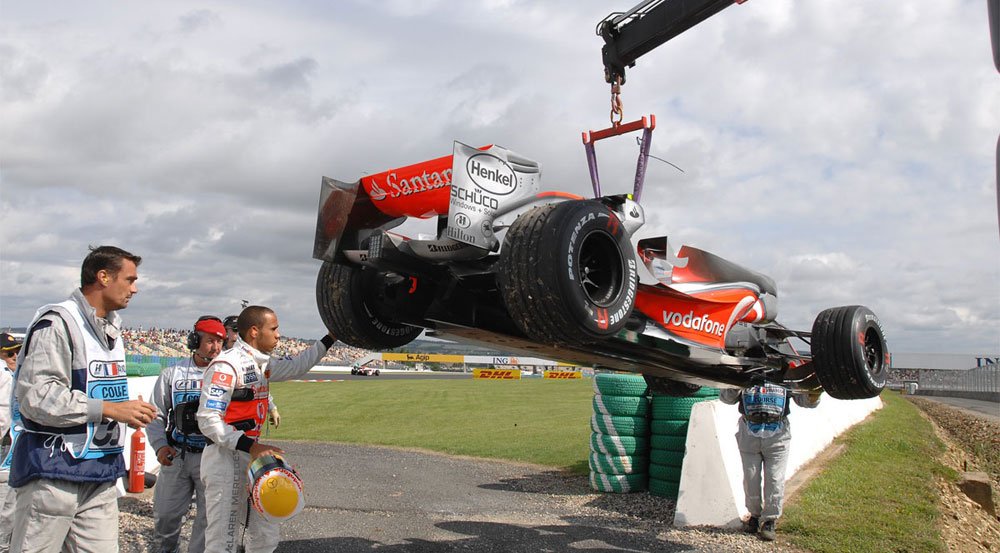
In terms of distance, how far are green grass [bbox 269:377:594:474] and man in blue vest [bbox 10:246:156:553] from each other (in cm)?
835

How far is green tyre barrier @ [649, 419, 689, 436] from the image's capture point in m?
9.12

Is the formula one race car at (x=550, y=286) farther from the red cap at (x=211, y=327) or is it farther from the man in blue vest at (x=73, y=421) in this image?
the man in blue vest at (x=73, y=421)

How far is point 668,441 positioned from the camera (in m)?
9.20

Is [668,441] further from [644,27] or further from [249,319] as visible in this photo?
[249,319]

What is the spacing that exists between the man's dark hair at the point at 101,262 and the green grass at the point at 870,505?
6.24 meters

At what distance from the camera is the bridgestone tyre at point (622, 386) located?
31.8ft

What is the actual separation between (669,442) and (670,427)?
177 mm

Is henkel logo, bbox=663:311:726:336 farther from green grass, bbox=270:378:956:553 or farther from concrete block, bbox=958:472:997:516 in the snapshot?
concrete block, bbox=958:472:997:516

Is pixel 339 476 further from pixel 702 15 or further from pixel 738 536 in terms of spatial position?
pixel 702 15

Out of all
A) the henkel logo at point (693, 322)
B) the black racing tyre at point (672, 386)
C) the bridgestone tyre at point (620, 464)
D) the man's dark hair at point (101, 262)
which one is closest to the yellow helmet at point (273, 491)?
the man's dark hair at point (101, 262)

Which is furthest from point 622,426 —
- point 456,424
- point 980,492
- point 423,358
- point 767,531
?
point 423,358

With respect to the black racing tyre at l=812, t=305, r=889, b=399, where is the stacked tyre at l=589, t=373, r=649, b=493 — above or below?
below

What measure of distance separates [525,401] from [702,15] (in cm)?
2084

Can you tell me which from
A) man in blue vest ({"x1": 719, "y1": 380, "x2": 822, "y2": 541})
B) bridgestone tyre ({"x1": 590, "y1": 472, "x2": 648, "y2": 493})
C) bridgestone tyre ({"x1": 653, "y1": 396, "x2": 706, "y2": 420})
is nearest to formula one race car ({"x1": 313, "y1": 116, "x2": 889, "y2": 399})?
man in blue vest ({"x1": 719, "y1": 380, "x2": 822, "y2": 541})
